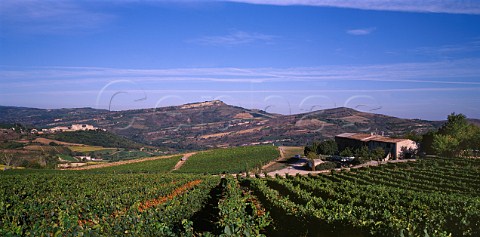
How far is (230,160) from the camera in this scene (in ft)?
266

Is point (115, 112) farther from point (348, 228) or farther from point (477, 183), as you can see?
point (348, 228)

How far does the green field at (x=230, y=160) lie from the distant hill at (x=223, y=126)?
172 feet

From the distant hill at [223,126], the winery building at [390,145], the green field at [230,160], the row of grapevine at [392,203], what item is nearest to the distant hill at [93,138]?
the distant hill at [223,126]

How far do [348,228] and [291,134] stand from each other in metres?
146

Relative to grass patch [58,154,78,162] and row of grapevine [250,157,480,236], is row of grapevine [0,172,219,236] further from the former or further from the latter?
grass patch [58,154,78,162]

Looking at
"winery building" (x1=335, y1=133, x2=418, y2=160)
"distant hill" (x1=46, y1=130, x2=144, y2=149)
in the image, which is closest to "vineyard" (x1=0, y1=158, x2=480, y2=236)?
"winery building" (x1=335, y1=133, x2=418, y2=160)

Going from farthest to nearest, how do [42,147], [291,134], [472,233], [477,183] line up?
1. [291,134]
2. [42,147]
3. [477,183]
4. [472,233]

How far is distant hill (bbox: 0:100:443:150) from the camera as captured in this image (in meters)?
152

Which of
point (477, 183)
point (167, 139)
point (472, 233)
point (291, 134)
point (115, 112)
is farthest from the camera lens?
point (115, 112)

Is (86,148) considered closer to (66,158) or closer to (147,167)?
(66,158)

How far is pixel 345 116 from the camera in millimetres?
177375

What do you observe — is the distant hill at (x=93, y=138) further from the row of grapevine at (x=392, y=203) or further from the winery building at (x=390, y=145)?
the row of grapevine at (x=392, y=203)

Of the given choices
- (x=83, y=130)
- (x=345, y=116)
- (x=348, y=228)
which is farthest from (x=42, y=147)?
(x=345, y=116)

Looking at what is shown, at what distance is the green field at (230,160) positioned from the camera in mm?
74062
